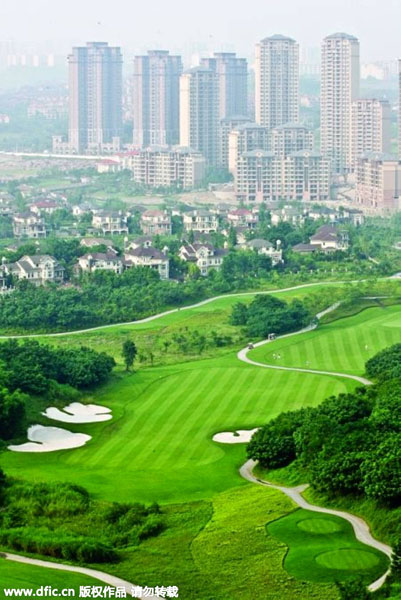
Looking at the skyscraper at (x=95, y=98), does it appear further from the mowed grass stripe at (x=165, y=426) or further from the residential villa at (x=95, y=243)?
the mowed grass stripe at (x=165, y=426)

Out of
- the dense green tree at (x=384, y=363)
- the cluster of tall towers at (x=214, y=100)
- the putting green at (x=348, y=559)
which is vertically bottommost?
the putting green at (x=348, y=559)

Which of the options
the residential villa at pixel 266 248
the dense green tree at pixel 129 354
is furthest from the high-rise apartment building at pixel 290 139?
the dense green tree at pixel 129 354

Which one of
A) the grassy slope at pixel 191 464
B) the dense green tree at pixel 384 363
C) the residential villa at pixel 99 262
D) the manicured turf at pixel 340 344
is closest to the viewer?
the grassy slope at pixel 191 464

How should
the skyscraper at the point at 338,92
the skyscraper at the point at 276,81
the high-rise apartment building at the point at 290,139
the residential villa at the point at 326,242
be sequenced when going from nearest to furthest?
the residential villa at the point at 326,242, the high-rise apartment building at the point at 290,139, the skyscraper at the point at 338,92, the skyscraper at the point at 276,81

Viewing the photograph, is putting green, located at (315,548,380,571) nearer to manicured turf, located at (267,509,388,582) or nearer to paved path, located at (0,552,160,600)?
manicured turf, located at (267,509,388,582)

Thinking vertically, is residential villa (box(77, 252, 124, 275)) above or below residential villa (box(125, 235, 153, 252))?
below

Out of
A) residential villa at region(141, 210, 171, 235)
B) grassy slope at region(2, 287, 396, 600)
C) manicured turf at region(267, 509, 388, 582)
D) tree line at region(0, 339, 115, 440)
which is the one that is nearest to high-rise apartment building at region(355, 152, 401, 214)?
residential villa at region(141, 210, 171, 235)

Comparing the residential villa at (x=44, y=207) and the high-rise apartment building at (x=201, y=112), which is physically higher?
the high-rise apartment building at (x=201, y=112)

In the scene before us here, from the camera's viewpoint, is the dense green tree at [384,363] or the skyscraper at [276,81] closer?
the dense green tree at [384,363]
